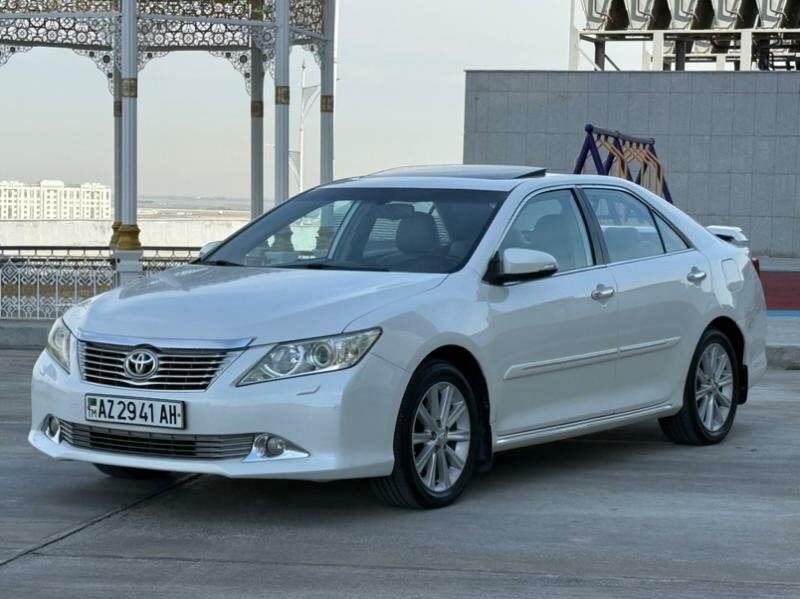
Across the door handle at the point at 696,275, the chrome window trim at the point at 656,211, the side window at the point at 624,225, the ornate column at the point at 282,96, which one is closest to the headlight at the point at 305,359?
the side window at the point at 624,225

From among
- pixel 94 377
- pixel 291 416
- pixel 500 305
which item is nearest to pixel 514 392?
pixel 500 305

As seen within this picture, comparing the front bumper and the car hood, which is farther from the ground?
the car hood

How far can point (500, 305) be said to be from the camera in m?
7.06

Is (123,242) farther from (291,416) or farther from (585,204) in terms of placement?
(291,416)

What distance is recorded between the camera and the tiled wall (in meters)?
34.5

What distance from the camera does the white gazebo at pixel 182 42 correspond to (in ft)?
69.8

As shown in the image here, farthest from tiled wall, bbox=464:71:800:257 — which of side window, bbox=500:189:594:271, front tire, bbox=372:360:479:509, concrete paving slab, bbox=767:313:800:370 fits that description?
front tire, bbox=372:360:479:509

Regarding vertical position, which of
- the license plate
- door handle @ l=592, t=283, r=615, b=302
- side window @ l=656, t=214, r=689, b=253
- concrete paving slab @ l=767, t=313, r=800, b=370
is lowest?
concrete paving slab @ l=767, t=313, r=800, b=370

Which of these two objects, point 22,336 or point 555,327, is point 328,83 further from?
point 555,327

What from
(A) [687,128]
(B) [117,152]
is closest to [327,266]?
(B) [117,152]

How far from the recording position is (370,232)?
297 inches

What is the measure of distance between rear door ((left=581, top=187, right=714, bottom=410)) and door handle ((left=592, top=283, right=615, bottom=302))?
88 millimetres

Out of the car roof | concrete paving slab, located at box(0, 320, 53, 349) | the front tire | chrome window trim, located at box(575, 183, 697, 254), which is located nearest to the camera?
the front tire

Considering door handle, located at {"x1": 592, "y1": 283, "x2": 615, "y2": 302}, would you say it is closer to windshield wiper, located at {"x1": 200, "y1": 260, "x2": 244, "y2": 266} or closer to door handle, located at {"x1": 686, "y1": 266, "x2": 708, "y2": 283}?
door handle, located at {"x1": 686, "y1": 266, "x2": 708, "y2": 283}
